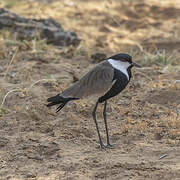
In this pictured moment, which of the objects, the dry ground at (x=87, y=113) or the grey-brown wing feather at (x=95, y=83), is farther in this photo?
the grey-brown wing feather at (x=95, y=83)

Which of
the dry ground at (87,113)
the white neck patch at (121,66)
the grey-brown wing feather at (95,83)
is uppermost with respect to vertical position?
the white neck patch at (121,66)

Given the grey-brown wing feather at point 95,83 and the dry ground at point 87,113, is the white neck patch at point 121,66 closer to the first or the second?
the grey-brown wing feather at point 95,83

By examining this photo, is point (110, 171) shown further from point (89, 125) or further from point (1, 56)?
point (1, 56)

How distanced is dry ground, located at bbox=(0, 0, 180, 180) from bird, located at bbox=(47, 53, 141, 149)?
17 centimetres

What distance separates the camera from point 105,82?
4262mm

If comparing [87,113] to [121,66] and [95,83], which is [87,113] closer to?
[95,83]

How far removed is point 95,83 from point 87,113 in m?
1.02

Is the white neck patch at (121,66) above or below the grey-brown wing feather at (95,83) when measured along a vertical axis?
above

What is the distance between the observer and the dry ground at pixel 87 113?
3838 mm

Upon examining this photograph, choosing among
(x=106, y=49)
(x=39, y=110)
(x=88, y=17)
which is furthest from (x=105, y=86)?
(x=88, y=17)

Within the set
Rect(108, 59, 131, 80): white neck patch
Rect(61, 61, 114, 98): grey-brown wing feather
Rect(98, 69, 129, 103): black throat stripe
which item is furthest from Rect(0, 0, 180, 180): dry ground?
Rect(108, 59, 131, 80): white neck patch

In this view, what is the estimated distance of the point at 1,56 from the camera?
704cm

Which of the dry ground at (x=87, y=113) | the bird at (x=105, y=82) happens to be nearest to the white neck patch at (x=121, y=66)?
the bird at (x=105, y=82)

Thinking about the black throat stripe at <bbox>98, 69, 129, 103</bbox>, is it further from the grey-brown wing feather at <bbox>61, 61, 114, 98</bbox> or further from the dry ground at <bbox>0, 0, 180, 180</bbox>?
the dry ground at <bbox>0, 0, 180, 180</bbox>
